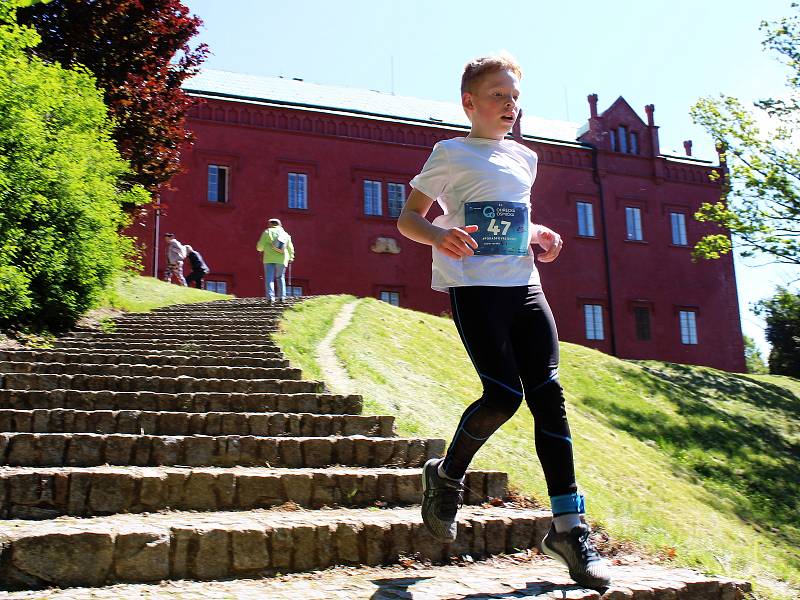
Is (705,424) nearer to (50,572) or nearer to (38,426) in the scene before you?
(38,426)

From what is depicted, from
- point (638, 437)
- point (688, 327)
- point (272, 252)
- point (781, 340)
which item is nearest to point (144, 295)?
point (272, 252)

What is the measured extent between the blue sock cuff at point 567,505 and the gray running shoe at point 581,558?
0.22 feet

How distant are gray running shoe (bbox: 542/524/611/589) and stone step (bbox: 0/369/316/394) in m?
3.71

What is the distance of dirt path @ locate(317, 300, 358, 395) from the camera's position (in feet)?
22.6

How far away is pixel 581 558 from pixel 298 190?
77.9ft

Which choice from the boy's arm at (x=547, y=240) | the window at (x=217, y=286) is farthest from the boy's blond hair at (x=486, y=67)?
the window at (x=217, y=286)

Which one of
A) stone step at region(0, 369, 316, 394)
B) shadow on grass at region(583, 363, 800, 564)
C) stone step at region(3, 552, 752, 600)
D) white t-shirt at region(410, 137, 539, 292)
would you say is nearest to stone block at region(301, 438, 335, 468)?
stone step at region(3, 552, 752, 600)

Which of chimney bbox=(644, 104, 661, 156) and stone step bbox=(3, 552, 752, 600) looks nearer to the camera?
stone step bbox=(3, 552, 752, 600)

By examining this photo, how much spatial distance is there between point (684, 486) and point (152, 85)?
13662 mm

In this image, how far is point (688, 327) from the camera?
30.8 m

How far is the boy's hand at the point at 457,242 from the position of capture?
3.00 metres

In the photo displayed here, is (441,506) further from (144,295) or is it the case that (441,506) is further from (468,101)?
(144,295)

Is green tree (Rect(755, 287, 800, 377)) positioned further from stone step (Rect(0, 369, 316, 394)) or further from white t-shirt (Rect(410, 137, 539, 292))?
white t-shirt (Rect(410, 137, 539, 292))

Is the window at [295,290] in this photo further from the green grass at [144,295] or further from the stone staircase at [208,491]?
the stone staircase at [208,491]
